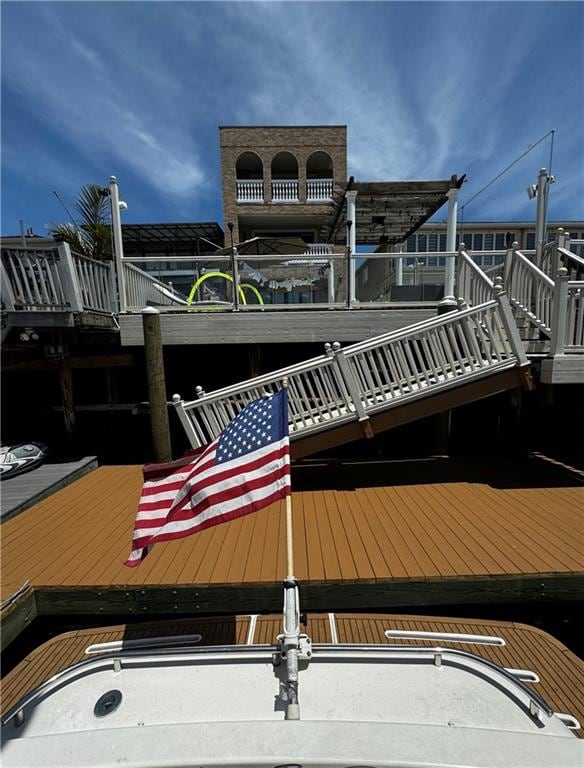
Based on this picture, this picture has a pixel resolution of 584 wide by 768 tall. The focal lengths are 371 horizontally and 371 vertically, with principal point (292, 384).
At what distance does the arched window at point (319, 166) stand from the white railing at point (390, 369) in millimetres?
16114

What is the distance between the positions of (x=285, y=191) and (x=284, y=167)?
2.98 metres

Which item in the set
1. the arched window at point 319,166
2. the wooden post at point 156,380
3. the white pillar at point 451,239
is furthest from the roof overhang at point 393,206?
the arched window at point 319,166

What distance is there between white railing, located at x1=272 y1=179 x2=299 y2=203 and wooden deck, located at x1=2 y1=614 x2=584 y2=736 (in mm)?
16947

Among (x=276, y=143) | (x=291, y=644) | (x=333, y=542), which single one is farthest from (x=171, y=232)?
(x=291, y=644)

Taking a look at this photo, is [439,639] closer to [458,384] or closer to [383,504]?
[383,504]

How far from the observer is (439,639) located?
9.36ft

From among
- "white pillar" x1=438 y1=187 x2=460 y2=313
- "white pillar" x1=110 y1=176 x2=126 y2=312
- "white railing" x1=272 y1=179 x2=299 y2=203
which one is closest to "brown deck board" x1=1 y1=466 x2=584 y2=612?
"white pillar" x1=110 y1=176 x2=126 y2=312

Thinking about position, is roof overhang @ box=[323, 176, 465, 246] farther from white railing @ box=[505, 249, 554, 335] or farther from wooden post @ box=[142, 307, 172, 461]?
wooden post @ box=[142, 307, 172, 461]

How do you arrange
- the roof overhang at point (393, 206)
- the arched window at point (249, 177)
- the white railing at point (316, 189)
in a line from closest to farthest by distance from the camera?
the roof overhang at point (393, 206) < the white railing at point (316, 189) < the arched window at point (249, 177)

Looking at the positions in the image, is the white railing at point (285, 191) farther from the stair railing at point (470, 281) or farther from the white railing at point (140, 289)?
the stair railing at point (470, 281)

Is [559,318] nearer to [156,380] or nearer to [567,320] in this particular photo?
[567,320]

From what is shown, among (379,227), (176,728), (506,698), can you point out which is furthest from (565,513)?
(379,227)

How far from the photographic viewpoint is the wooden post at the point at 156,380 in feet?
17.5

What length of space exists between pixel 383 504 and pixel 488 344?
2537 mm
